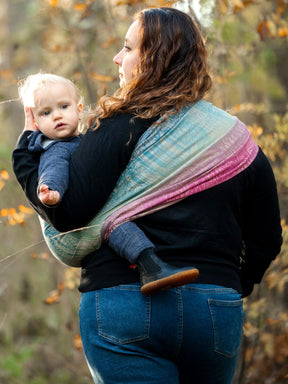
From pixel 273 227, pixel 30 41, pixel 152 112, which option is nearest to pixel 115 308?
pixel 152 112

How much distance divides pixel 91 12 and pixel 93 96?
2.45 ft

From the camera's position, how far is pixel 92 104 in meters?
4.36

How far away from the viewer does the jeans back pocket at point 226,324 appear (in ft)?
5.60

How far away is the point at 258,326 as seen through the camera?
4082mm

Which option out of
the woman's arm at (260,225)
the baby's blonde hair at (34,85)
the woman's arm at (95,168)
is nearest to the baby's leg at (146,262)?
the woman's arm at (95,168)

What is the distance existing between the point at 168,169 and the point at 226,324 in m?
0.53

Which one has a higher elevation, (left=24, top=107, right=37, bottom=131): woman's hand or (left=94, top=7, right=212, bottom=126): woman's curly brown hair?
(left=94, top=7, right=212, bottom=126): woman's curly brown hair

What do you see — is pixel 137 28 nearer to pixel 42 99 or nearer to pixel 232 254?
pixel 42 99

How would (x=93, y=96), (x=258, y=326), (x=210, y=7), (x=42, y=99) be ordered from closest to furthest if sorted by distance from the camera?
1. (x=42, y=99)
2. (x=210, y=7)
3. (x=258, y=326)
4. (x=93, y=96)

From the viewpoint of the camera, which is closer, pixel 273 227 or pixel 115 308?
pixel 115 308

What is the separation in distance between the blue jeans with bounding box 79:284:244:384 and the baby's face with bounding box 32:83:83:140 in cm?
65

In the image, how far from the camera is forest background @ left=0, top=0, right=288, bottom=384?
401 centimetres

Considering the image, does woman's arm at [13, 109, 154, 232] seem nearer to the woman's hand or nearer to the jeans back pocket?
the woman's hand

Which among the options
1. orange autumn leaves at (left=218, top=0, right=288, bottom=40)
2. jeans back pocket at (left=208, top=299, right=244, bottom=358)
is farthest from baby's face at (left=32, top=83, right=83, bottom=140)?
orange autumn leaves at (left=218, top=0, right=288, bottom=40)
